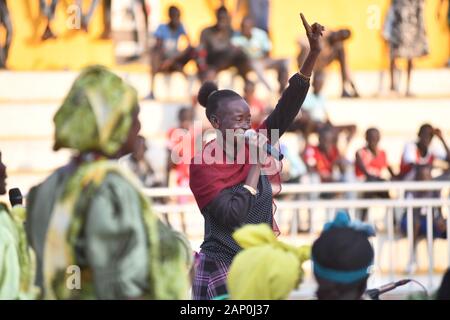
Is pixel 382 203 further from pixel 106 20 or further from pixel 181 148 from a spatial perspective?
pixel 106 20

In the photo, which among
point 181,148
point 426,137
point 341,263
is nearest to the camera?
point 341,263

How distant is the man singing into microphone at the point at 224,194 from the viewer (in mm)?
5727

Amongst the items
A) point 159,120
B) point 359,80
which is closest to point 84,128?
point 159,120

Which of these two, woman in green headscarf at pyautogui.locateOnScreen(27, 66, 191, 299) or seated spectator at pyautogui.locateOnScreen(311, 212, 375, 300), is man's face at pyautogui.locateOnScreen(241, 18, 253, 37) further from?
woman in green headscarf at pyautogui.locateOnScreen(27, 66, 191, 299)

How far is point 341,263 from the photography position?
14.9 feet

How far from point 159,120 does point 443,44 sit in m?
4.33

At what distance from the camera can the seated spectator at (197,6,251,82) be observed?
44.8ft

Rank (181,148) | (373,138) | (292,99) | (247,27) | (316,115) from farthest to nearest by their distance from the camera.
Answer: (247,27) → (316,115) → (181,148) → (373,138) → (292,99)

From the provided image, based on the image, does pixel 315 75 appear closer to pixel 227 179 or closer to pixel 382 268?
pixel 382 268

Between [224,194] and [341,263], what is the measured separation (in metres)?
1.30

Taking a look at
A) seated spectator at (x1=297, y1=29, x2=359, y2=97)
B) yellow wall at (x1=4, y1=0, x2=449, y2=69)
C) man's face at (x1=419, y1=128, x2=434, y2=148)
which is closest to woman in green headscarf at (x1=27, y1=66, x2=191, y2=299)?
man's face at (x1=419, y1=128, x2=434, y2=148)

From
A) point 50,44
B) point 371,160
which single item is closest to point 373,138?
point 371,160

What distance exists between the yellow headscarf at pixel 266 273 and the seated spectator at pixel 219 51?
8933 mm

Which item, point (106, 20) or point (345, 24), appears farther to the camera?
point (345, 24)
